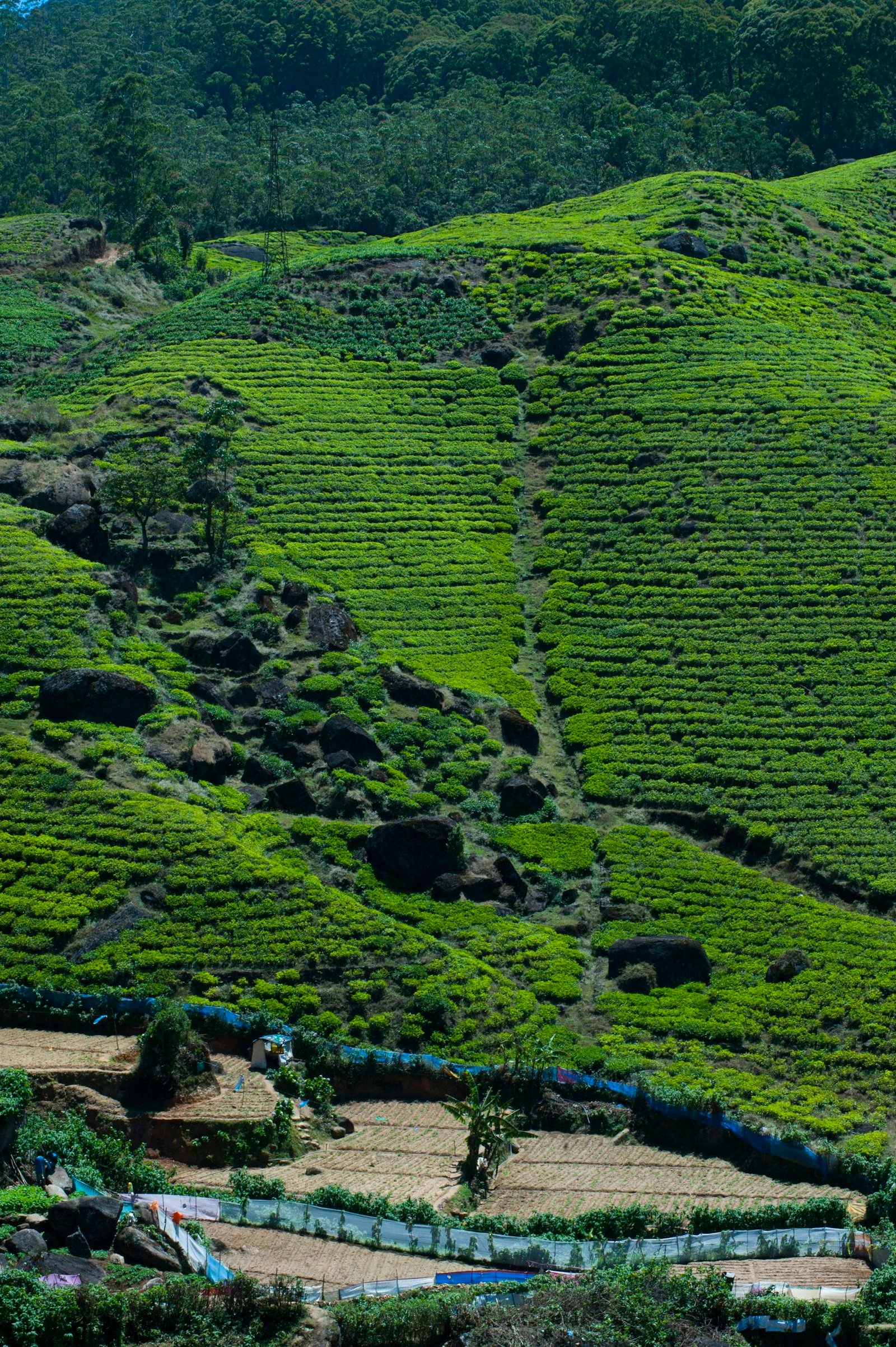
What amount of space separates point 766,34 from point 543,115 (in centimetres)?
2447

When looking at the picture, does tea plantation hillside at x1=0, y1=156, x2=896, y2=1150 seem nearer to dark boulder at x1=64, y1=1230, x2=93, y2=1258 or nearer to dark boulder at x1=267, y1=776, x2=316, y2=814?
dark boulder at x1=267, y1=776, x2=316, y2=814

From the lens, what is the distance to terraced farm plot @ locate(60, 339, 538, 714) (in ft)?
208

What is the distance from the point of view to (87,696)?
5184 cm

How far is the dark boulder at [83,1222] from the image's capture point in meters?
26.9

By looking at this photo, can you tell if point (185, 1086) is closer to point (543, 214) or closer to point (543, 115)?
point (543, 214)

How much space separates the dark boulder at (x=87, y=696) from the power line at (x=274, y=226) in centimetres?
4953

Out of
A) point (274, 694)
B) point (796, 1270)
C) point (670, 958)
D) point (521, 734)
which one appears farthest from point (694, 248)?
point (796, 1270)

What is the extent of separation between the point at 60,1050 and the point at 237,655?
863 inches

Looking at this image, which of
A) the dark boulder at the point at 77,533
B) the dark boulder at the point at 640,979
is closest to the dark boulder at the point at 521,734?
the dark boulder at the point at 640,979

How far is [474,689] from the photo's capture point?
58.8 meters

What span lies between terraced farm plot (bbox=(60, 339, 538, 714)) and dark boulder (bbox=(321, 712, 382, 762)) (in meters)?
6.16

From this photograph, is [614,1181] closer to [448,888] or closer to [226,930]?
[226,930]

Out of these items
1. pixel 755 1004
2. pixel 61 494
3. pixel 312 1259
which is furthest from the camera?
pixel 61 494

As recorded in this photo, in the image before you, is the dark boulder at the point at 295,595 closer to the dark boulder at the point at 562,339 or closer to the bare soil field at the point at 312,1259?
the dark boulder at the point at 562,339
